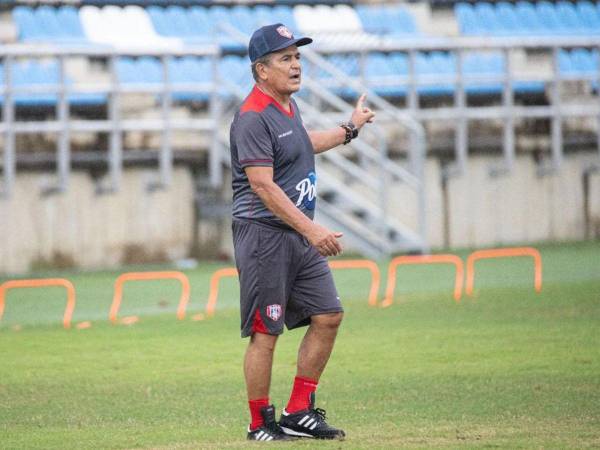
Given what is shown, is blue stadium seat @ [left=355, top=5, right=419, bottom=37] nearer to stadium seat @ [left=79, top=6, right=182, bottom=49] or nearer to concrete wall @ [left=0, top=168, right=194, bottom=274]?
stadium seat @ [left=79, top=6, right=182, bottom=49]

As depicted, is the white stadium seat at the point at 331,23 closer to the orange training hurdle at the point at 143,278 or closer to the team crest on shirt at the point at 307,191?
the orange training hurdle at the point at 143,278

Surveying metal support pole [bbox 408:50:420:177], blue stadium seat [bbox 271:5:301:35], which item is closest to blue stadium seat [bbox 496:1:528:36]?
blue stadium seat [bbox 271:5:301:35]

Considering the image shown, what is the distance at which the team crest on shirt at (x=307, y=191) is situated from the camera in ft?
27.6

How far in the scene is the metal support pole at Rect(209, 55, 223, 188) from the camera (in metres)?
24.3

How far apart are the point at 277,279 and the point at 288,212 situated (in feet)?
1.29

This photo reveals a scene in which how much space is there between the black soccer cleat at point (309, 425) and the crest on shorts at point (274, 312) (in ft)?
1.69

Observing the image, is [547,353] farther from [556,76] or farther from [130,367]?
[556,76]

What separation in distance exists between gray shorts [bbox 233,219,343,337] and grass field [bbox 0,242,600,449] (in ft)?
2.28

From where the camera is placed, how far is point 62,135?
23.7m

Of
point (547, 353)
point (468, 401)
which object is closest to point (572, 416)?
point (468, 401)

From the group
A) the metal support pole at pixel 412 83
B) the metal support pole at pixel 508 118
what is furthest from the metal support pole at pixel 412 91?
the metal support pole at pixel 508 118

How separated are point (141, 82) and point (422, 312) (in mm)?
11632

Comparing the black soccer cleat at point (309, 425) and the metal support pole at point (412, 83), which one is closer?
the black soccer cleat at point (309, 425)

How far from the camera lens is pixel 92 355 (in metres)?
13.6
